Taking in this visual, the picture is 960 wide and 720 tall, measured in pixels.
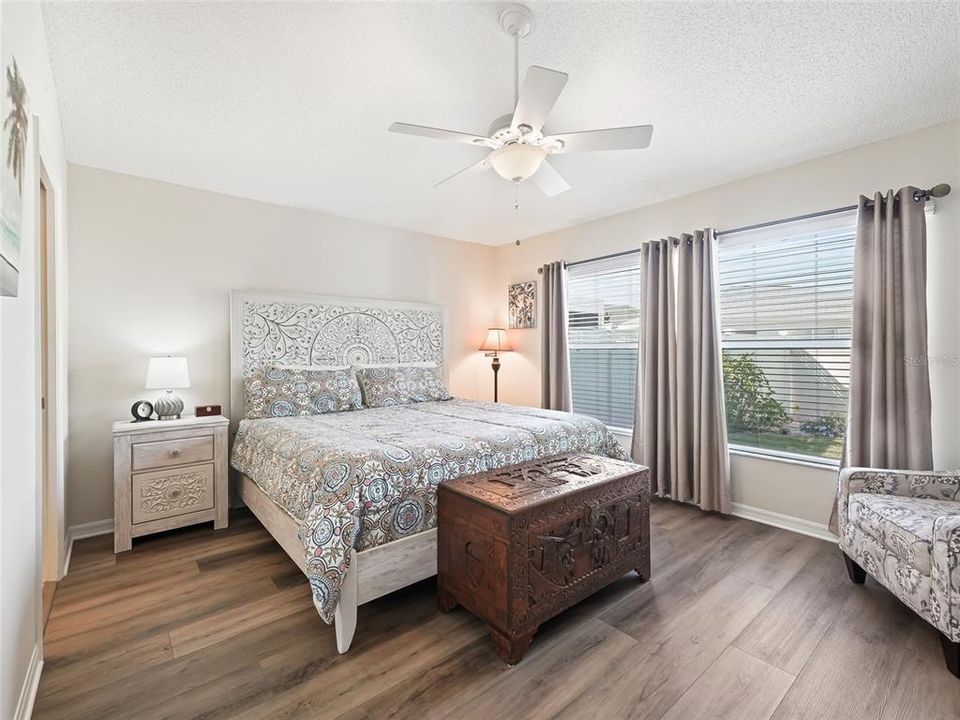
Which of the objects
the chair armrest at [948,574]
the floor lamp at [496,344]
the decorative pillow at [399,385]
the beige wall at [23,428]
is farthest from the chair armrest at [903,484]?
the beige wall at [23,428]

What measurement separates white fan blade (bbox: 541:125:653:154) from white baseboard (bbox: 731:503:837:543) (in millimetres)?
2673

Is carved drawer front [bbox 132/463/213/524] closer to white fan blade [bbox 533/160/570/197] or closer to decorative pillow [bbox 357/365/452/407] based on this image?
decorative pillow [bbox 357/365/452/407]

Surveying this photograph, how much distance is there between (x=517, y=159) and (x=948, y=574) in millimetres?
2348

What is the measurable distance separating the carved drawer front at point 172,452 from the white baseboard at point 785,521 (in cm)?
376

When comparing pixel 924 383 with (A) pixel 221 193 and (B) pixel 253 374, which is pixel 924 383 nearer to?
(B) pixel 253 374

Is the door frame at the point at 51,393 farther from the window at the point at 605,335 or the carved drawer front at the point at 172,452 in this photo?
the window at the point at 605,335

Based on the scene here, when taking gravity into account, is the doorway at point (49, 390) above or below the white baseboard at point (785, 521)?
above

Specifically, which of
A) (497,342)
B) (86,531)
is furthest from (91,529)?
(497,342)

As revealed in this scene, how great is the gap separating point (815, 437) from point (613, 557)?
194cm

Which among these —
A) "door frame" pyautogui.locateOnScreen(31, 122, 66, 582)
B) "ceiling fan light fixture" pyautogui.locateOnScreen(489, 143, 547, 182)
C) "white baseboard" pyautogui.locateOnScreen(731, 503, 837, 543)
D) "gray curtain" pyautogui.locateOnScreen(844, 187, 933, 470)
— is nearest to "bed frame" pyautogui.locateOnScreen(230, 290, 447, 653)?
"door frame" pyautogui.locateOnScreen(31, 122, 66, 582)

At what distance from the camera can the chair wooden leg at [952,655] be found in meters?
1.65

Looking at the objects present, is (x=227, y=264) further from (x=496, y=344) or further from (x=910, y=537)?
(x=910, y=537)

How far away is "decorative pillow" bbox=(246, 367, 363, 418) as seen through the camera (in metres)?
3.33

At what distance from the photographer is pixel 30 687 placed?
1526mm
